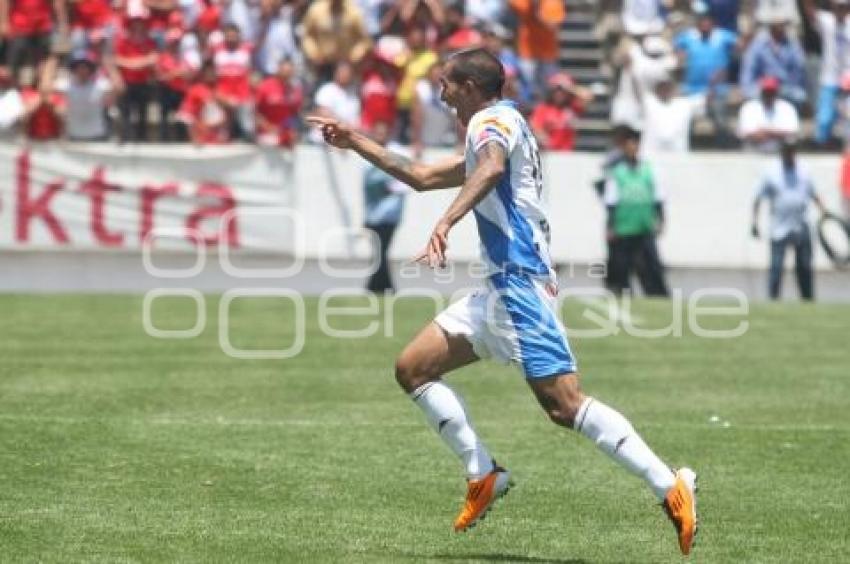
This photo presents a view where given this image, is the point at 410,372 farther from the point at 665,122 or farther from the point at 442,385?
the point at 665,122

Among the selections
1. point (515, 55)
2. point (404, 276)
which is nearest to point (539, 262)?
point (404, 276)

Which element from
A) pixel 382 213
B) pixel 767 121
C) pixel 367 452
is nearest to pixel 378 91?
pixel 382 213

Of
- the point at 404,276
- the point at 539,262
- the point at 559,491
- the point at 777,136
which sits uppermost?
the point at 539,262

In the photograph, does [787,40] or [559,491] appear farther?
[787,40]

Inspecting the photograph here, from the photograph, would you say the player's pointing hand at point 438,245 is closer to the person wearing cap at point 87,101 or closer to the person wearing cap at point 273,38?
the person wearing cap at point 87,101

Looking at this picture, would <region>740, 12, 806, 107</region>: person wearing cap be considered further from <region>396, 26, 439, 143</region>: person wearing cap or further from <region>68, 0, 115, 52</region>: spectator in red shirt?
<region>68, 0, 115, 52</region>: spectator in red shirt

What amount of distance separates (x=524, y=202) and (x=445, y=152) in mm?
17736

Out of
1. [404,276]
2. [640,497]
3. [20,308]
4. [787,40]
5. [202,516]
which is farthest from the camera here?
[787,40]

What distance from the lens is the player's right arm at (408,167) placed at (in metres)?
9.15

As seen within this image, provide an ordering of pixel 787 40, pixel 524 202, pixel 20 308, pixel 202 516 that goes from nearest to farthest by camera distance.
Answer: pixel 524 202, pixel 202 516, pixel 20 308, pixel 787 40

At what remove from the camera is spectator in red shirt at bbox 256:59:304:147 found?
27172 millimetres

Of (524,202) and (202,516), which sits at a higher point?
(524,202)

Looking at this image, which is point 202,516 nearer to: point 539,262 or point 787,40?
point 539,262

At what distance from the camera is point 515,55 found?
27.9 m
